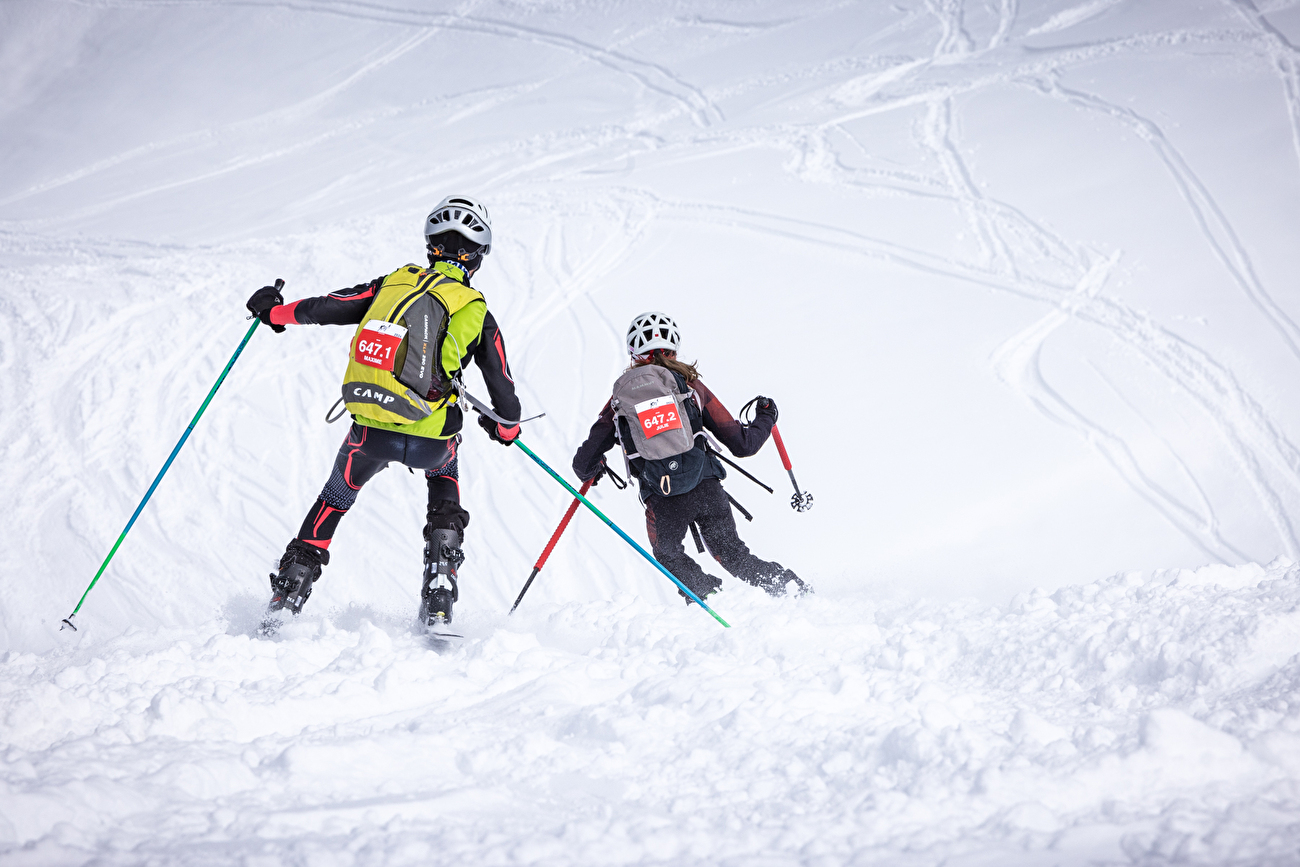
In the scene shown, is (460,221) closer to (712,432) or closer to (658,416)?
(658,416)

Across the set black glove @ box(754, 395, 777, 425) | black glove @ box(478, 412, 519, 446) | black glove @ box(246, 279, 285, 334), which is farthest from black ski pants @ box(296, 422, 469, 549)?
black glove @ box(754, 395, 777, 425)

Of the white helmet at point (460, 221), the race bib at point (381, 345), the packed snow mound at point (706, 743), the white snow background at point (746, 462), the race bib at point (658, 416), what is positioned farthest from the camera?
the race bib at point (658, 416)

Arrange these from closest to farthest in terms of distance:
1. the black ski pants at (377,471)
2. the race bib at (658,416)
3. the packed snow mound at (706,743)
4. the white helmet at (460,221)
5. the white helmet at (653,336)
Result: 1. the packed snow mound at (706,743)
2. the black ski pants at (377,471)
3. the white helmet at (460,221)
4. the race bib at (658,416)
5. the white helmet at (653,336)

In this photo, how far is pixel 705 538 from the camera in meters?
4.73

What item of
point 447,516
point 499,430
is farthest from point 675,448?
point 447,516

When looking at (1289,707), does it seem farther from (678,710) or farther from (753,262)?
(753,262)

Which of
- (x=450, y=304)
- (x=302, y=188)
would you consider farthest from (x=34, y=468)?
(x=302, y=188)

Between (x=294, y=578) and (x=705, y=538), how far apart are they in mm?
2146

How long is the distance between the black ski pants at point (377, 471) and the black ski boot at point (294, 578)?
63 mm

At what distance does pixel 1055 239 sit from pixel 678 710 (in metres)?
8.34

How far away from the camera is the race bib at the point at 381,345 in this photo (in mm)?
3656

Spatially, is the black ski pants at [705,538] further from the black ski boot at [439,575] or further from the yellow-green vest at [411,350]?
the yellow-green vest at [411,350]

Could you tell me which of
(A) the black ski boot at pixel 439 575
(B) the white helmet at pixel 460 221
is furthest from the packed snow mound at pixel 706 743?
(B) the white helmet at pixel 460 221

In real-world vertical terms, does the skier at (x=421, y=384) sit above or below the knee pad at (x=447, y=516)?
above
